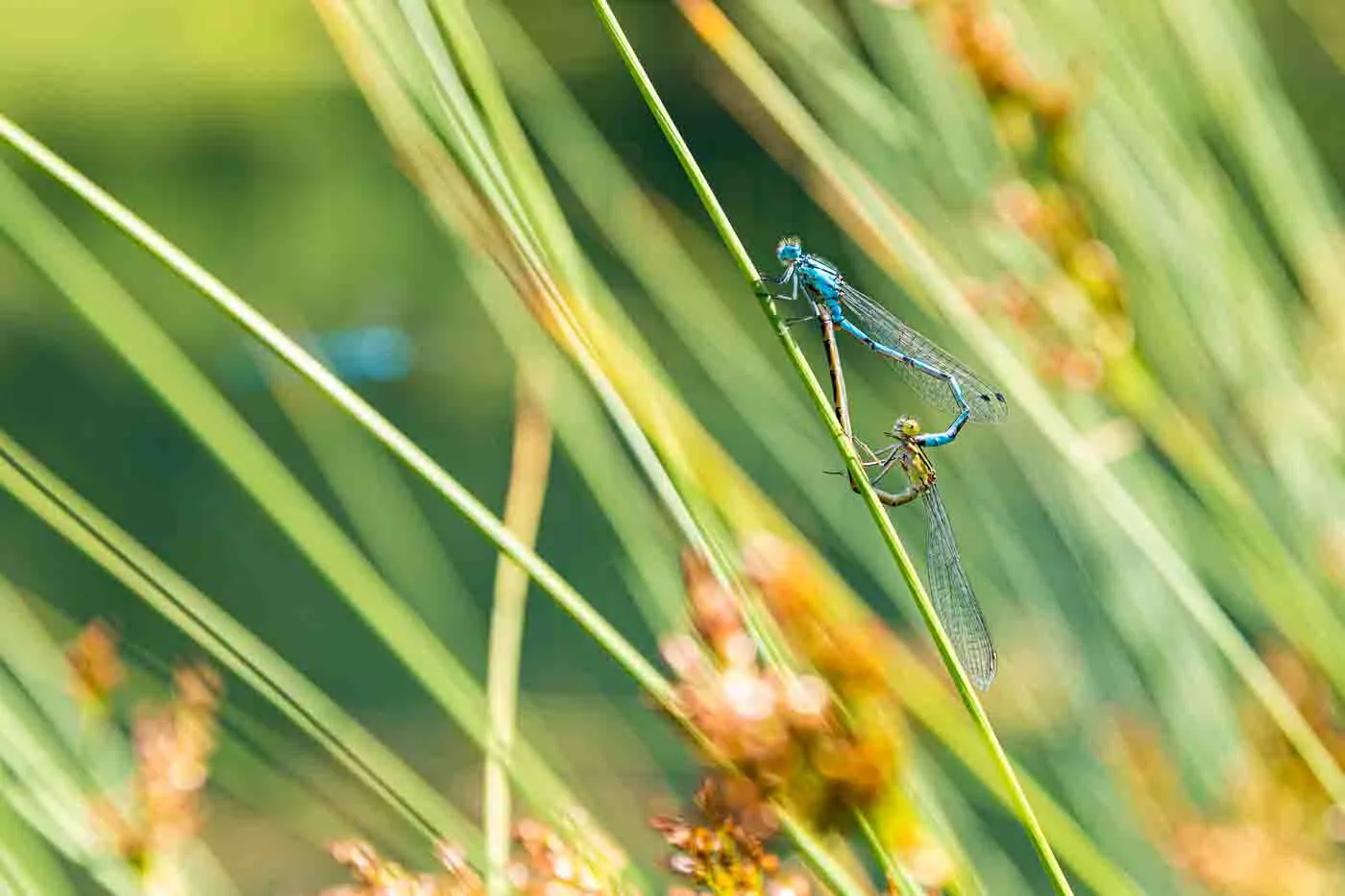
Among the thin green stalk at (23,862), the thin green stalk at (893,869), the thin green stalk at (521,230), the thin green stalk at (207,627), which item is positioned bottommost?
the thin green stalk at (893,869)

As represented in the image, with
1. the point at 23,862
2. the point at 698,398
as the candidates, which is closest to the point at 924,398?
the point at 23,862

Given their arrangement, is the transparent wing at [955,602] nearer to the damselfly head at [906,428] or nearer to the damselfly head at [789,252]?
the damselfly head at [906,428]

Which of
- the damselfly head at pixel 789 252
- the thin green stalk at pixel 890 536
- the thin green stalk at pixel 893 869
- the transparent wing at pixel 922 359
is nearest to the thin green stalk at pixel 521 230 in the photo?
the thin green stalk at pixel 890 536

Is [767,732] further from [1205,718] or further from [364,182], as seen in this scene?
[364,182]

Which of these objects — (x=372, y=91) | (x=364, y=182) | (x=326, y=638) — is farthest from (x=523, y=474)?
(x=364, y=182)

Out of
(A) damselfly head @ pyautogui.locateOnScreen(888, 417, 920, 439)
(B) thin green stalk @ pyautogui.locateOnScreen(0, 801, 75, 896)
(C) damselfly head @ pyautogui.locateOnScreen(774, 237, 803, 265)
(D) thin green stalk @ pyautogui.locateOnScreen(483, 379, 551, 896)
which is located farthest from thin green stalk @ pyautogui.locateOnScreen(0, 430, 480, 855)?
(C) damselfly head @ pyautogui.locateOnScreen(774, 237, 803, 265)

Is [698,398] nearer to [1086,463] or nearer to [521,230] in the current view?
[1086,463]
